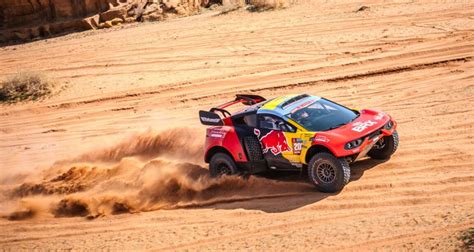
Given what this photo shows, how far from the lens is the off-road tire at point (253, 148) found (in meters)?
11.3

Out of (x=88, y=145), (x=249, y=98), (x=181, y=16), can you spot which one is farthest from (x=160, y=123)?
(x=181, y=16)

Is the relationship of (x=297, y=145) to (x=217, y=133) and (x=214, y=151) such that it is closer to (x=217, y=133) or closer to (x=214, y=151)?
(x=217, y=133)

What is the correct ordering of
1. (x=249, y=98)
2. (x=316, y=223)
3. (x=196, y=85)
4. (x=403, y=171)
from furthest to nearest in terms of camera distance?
(x=196, y=85), (x=249, y=98), (x=403, y=171), (x=316, y=223)

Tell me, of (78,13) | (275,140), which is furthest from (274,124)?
(78,13)

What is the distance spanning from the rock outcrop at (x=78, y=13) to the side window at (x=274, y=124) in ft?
62.0

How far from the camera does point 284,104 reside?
1137cm

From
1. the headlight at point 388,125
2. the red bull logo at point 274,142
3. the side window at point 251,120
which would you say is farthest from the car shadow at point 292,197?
the side window at point 251,120

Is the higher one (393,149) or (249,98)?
(249,98)

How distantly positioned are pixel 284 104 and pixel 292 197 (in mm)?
1743

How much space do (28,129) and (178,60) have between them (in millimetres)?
5964

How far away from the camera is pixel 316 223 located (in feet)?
31.1

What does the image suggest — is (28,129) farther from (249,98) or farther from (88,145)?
(249,98)

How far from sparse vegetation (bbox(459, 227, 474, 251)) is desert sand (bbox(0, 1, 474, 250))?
0.38 ft

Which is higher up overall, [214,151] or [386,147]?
[214,151]
